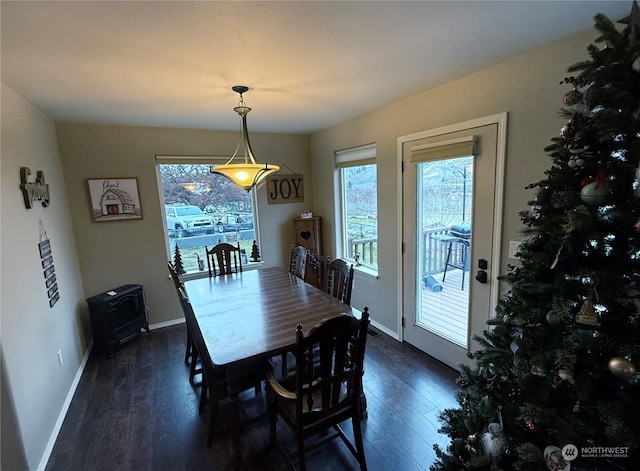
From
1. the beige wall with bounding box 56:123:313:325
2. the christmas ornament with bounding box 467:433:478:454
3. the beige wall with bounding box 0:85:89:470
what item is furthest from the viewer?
the beige wall with bounding box 56:123:313:325

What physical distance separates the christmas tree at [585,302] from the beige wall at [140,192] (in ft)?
12.1

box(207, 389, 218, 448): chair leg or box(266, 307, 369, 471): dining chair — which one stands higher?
box(266, 307, 369, 471): dining chair

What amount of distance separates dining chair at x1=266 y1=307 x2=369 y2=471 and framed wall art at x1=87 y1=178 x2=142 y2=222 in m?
2.82

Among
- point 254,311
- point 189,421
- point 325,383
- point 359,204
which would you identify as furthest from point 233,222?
point 325,383

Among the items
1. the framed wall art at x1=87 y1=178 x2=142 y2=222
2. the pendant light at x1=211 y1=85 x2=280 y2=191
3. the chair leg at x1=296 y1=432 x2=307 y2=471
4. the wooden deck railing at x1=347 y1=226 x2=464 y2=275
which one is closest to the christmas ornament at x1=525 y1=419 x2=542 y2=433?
the chair leg at x1=296 y1=432 x2=307 y2=471

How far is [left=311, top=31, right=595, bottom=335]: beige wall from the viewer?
1.83 meters

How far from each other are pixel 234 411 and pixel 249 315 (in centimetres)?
60

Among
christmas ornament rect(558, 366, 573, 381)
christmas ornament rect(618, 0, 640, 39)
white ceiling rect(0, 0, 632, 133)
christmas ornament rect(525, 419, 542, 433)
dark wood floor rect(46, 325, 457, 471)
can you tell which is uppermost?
white ceiling rect(0, 0, 632, 133)

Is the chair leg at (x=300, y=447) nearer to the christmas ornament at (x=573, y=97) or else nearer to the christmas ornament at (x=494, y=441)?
the christmas ornament at (x=494, y=441)

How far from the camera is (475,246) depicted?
238cm

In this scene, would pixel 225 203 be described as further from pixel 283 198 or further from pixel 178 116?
pixel 178 116

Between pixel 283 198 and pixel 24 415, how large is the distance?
10.8 feet

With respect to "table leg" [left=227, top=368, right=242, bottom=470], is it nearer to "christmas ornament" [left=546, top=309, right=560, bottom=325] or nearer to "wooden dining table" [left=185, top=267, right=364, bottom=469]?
"wooden dining table" [left=185, top=267, right=364, bottom=469]

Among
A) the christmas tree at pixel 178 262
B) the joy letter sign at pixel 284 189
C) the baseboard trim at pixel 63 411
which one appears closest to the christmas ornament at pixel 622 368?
the baseboard trim at pixel 63 411
